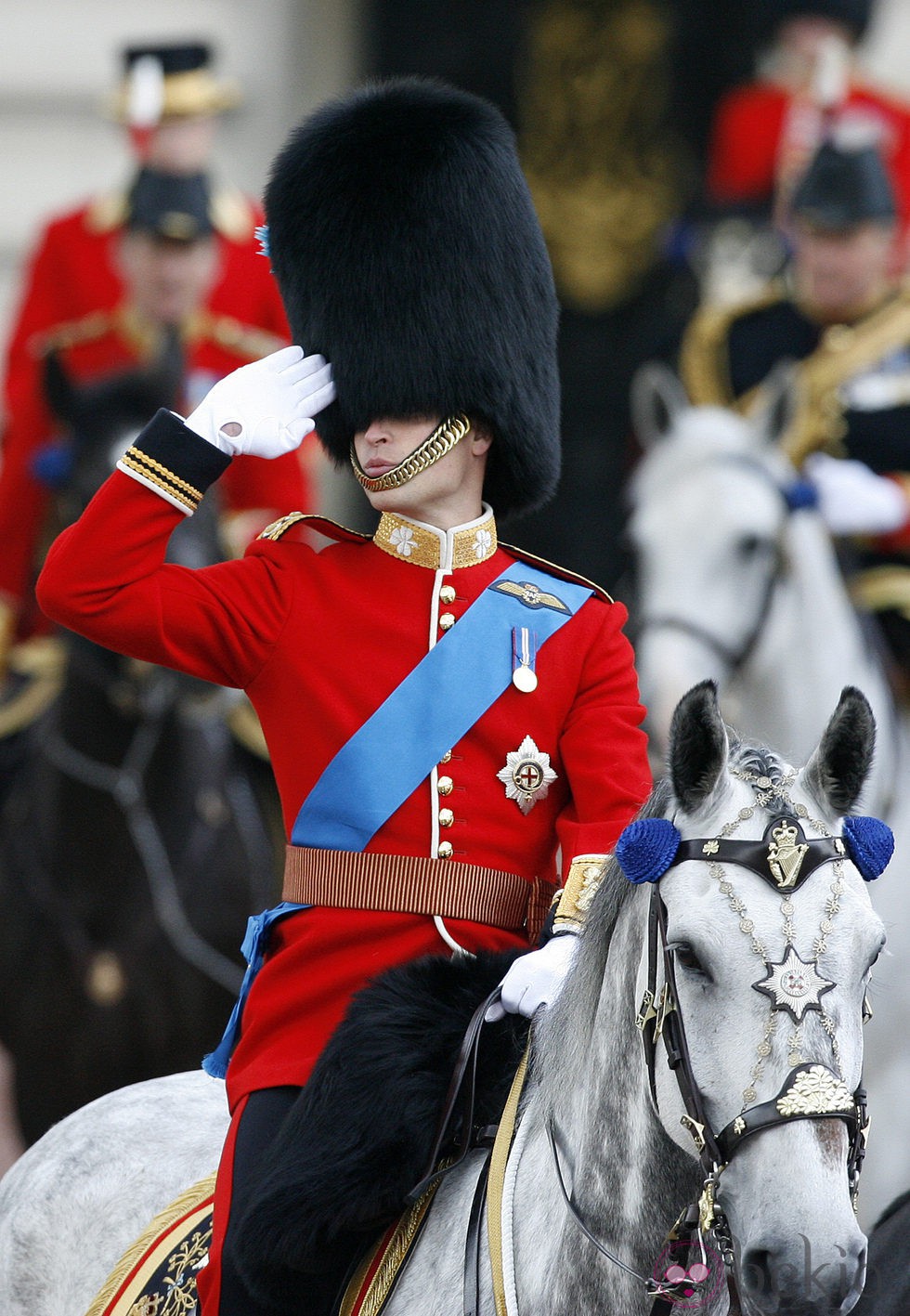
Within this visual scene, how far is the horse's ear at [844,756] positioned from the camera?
2518 mm

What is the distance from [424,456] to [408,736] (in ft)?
1.18

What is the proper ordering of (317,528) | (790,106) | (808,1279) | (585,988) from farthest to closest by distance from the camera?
(790,106) → (317,528) → (585,988) → (808,1279)

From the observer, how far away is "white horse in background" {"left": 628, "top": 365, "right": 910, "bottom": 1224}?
532cm

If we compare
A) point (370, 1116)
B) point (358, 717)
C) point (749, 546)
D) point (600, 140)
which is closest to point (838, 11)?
point (600, 140)

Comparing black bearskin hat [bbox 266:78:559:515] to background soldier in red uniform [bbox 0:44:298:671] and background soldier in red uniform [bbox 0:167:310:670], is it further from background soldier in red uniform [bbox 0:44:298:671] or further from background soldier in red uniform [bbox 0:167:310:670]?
background soldier in red uniform [bbox 0:44:298:671]

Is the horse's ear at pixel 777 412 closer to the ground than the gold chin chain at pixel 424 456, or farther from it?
closer to the ground

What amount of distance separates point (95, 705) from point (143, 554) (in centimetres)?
302

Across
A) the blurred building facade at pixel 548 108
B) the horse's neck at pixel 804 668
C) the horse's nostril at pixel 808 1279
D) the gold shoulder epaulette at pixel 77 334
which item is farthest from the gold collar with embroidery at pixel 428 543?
the blurred building facade at pixel 548 108

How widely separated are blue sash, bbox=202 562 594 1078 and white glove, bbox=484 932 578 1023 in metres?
0.26

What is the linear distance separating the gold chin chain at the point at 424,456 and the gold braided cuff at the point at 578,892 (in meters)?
0.53

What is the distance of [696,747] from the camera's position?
2516 mm

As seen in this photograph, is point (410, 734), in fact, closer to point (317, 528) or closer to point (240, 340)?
point (317, 528)

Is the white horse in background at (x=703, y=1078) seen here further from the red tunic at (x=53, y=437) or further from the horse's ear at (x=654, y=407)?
the red tunic at (x=53, y=437)

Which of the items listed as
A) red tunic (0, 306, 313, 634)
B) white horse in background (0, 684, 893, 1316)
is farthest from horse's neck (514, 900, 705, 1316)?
red tunic (0, 306, 313, 634)
